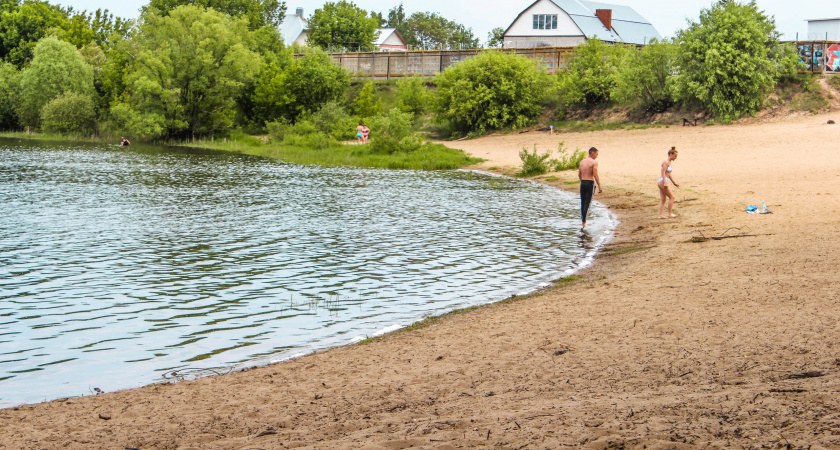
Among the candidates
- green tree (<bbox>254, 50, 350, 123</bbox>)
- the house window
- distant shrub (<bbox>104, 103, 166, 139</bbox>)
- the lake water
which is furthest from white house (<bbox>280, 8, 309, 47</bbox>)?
the lake water

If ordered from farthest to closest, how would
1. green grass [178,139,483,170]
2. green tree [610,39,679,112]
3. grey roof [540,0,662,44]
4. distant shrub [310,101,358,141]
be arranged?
grey roof [540,0,662,44], distant shrub [310,101,358,141], green tree [610,39,679,112], green grass [178,139,483,170]

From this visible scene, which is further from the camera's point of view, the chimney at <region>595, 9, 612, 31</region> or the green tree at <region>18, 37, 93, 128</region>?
the chimney at <region>595, 9, 612, 31</region>

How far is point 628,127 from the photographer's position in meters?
47.6

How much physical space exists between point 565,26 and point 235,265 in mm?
62869

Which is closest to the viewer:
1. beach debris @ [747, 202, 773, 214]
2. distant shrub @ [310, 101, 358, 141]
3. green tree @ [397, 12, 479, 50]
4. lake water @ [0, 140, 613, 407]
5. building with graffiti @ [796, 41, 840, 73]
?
lake water @ [0, 140, 613, 407]

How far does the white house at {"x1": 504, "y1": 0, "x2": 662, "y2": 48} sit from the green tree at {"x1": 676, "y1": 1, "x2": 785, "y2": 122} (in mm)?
24989

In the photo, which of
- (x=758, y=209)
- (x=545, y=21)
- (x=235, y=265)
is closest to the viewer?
(x=235, y=265)

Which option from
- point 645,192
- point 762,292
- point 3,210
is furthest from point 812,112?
point 3,210

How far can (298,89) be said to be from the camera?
6819 centimetres

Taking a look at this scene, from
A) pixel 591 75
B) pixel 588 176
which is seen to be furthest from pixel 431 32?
pixel 588 176

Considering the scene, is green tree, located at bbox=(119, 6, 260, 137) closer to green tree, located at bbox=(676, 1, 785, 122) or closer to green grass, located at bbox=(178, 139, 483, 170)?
green grass, located at bbox=(178, 139, 483, 170)

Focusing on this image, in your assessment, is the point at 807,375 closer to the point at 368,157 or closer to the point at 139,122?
the point at 368,157

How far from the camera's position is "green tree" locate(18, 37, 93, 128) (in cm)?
6888

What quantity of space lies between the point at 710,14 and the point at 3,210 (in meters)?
39.9
